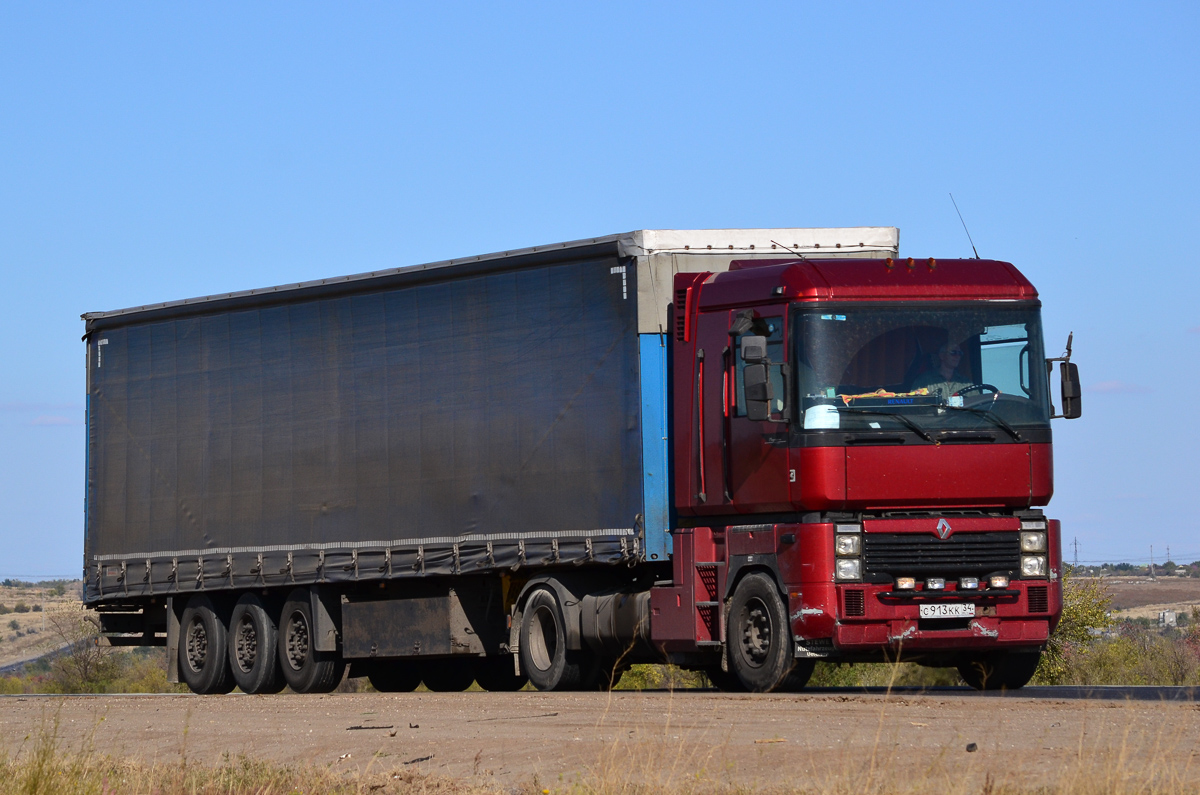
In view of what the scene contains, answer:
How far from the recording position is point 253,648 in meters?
21.8

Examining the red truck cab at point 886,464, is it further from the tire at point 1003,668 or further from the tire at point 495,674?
the tire at point 495,674

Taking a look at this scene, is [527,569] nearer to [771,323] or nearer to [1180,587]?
[771,323]

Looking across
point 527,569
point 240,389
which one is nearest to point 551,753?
point 527,569

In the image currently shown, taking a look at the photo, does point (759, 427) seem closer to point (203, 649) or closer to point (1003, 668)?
point (1003, 668)

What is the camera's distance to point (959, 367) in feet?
49.8

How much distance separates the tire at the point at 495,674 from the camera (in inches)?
876

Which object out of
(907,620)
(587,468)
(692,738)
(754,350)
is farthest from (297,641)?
(692,738)

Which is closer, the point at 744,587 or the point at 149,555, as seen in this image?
the point at 744,587

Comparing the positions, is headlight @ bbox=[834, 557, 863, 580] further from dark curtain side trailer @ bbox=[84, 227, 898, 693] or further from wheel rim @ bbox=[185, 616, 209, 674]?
wheel rim @ bbox=[185, 616, 209, 674]

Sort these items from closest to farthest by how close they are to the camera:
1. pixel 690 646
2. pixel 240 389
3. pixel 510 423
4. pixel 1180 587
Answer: pixel 690 646, pixel 510 423, pixel 240 389, pixel 1180 587

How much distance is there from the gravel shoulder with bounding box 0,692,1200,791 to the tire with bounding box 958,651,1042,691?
158 centimetres

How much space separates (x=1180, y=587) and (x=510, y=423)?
11637cm

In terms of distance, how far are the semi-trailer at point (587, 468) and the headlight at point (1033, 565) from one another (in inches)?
1.7

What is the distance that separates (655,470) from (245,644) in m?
7.36
